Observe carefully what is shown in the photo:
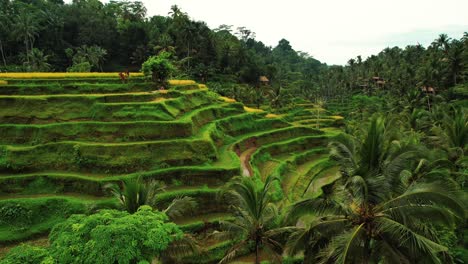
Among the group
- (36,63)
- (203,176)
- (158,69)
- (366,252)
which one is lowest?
(203,176)

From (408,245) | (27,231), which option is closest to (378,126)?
(408,245)

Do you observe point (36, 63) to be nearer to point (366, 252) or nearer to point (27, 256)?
point (27, 256)

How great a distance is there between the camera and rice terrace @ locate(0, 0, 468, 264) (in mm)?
8609

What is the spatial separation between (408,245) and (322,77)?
84004 mm

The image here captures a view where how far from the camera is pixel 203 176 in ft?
64.6

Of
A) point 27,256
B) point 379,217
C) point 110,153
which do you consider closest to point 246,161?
point 110,153

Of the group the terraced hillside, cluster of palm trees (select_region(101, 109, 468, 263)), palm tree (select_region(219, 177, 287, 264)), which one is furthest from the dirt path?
cluster of palm trees (select_region(101, 109, 468, 263))

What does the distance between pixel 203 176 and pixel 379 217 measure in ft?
40.7

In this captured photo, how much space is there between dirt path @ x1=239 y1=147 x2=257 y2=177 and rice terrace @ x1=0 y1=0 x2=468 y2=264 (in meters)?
0.32

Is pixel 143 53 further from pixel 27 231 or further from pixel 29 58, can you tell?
pixel 27 231

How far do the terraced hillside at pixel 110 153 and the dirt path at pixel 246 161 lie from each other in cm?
7

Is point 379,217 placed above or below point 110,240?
above

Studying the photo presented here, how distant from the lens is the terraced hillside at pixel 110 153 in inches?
660

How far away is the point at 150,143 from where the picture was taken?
66.0ft
